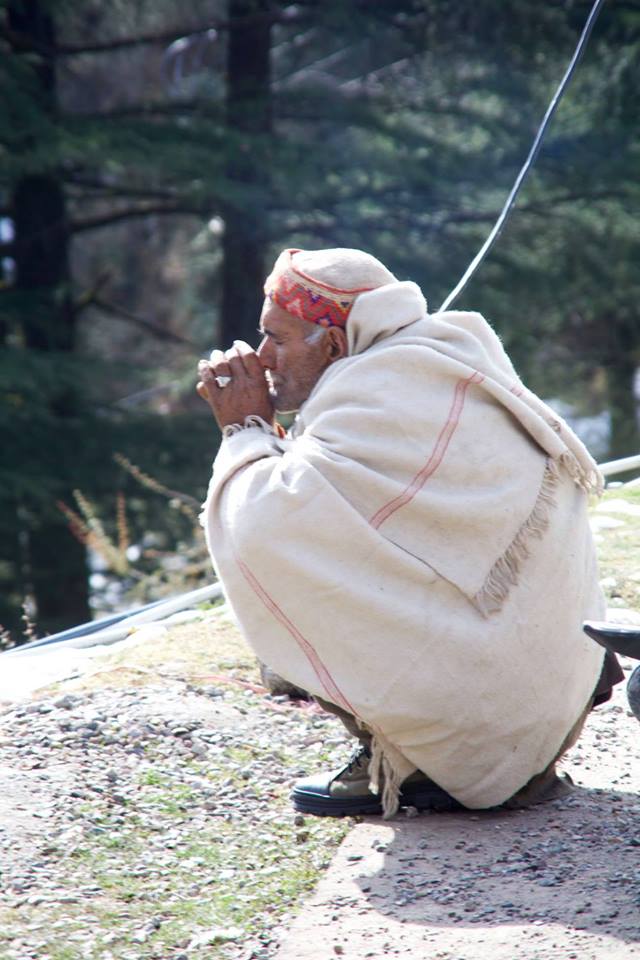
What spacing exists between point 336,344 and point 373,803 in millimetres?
1203

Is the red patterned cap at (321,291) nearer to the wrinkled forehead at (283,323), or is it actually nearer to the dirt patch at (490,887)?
the wrinkled forehead at (283,323)

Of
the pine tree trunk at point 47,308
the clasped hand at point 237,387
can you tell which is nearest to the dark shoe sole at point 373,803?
the clasped hand at point 237,387

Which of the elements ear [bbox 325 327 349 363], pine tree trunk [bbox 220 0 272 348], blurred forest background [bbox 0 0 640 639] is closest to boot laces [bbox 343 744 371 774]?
ear [bbox 325 327 349 363]

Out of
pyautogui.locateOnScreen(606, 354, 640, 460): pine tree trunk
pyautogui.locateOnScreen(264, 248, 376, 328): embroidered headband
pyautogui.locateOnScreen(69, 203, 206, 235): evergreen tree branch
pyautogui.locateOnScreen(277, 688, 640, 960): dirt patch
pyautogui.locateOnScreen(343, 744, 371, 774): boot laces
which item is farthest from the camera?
pyautogui.locateOnScreen(606, 354, 640, 460): pine tree trunk

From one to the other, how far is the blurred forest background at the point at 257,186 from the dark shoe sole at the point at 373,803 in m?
6.78

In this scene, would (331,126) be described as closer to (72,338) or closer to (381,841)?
(72,338)

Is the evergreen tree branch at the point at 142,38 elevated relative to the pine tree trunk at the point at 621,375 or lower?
elevated

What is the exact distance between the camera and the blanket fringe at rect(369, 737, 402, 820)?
11.2 feet

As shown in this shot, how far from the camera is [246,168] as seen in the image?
35.1ft

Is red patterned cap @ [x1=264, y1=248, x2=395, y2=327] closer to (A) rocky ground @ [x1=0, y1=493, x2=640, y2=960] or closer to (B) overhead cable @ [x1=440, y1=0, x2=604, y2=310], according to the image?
(B) overhead cable @ [x1=440, y1=0, x2=604, y2=310]

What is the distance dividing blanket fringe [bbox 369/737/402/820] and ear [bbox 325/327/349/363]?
98 centimetres

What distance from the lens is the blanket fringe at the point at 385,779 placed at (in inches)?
135

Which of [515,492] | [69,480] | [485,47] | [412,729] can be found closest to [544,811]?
[412,729]

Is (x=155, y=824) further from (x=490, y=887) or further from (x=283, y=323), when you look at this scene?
(x=283, y=323)
